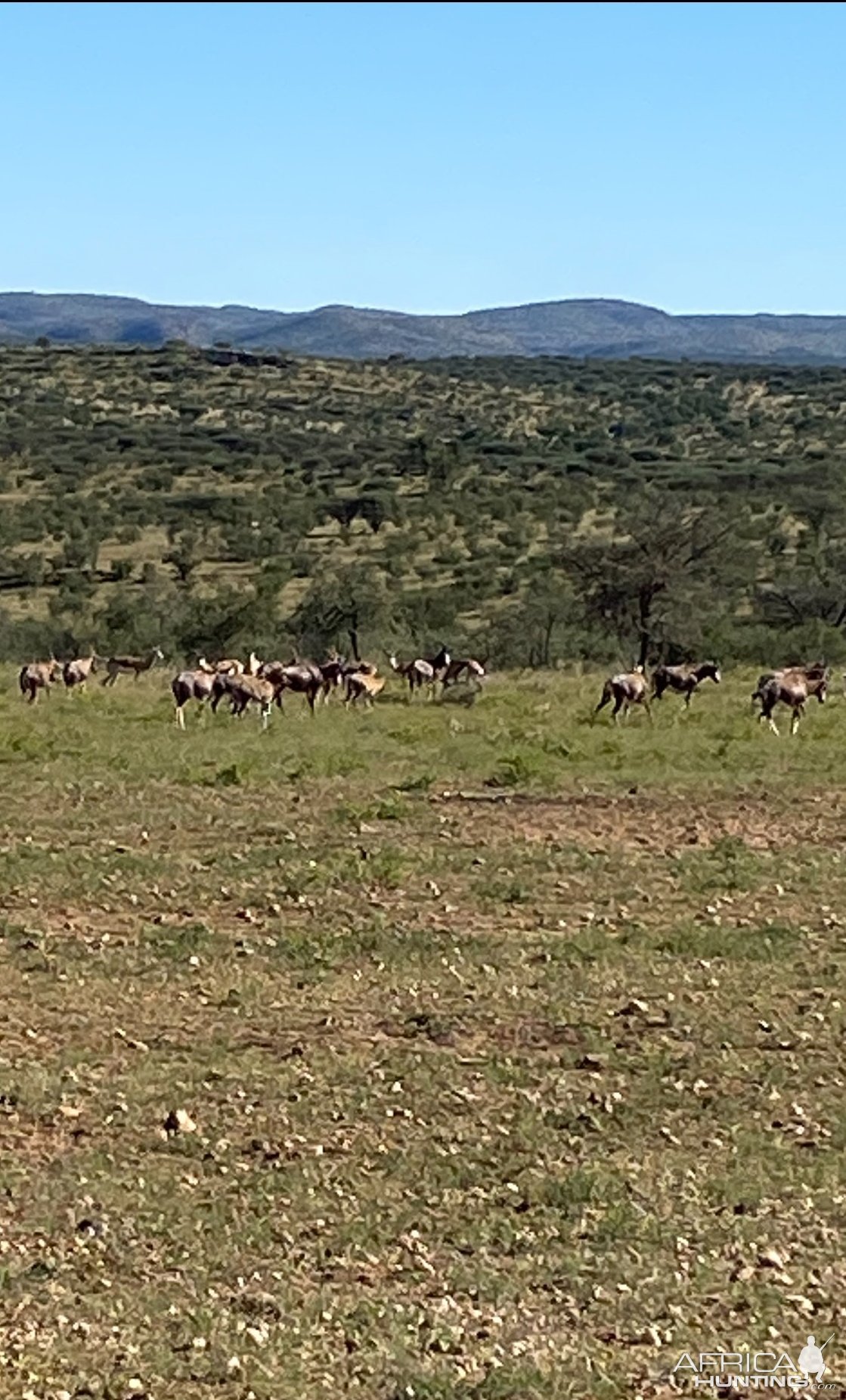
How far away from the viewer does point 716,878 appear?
13.4 metres

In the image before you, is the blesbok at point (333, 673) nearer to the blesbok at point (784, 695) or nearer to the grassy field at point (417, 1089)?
the blesbok at point (784, 695)

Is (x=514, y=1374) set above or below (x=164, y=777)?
above

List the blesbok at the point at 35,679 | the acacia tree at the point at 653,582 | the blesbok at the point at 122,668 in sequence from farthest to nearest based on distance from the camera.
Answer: the acacia tree at the point at 653,582 → the blesbok at the point at 122,668 → the blesbok at the point at 35,679

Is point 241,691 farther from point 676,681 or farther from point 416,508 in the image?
point 416,508

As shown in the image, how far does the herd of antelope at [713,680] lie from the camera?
23.8 metres

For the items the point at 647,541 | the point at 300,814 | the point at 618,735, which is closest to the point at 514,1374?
the point at 300,814

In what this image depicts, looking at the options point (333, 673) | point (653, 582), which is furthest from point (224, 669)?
point (653, 582)

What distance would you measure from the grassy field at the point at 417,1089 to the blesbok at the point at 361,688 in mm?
10267

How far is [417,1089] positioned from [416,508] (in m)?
54.6

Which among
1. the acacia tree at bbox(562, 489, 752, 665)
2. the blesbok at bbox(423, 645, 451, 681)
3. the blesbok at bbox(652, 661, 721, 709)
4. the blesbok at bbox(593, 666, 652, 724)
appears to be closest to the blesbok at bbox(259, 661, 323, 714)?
the blesbok at bbox(423, 645, 451, 681)

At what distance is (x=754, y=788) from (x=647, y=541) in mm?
20145

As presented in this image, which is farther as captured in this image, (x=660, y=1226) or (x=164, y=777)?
(x=164, y=777)

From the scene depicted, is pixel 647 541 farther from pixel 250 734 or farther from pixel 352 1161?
pixel 352 1161

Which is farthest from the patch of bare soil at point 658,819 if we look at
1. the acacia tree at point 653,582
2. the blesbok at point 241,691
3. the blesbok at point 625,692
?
the acacia tree at point 653,582
